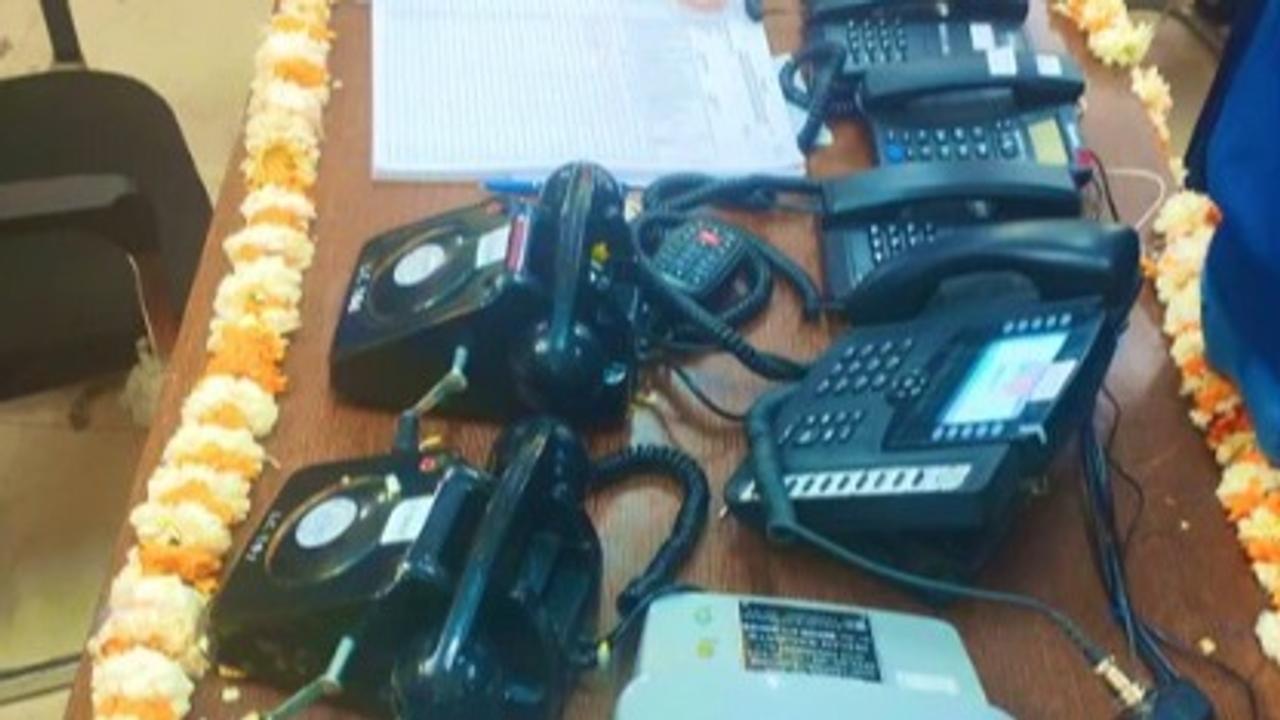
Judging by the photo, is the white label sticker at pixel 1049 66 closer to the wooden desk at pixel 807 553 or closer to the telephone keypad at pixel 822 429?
the wooden desk at pixel 807 553

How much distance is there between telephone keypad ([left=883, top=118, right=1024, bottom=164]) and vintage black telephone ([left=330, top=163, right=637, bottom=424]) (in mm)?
282

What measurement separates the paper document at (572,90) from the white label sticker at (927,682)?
1.61 ft

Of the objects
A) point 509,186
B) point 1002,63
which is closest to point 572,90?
point 509,186

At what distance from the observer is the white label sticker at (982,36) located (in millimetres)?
1210

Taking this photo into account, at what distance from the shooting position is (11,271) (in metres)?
1.38

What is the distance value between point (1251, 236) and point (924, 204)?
256 millimetres

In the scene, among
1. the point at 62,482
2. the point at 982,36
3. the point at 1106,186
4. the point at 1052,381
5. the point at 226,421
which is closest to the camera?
the point at 1052,381

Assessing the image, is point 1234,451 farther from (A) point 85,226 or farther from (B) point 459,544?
(A) point 85,226

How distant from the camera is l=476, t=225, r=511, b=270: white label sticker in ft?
2.94

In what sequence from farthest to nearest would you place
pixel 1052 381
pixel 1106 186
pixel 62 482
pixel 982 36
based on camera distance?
1. pixel 62 482
2. pixel 982 36
3. pixel 1106 186
4. pixel 1052 381

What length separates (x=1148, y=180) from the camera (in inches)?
44.8

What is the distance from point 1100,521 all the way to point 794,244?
0.32 meters

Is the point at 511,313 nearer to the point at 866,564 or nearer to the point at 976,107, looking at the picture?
→ the point at 866,564

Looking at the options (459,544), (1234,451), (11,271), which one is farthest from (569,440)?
(11,271)
